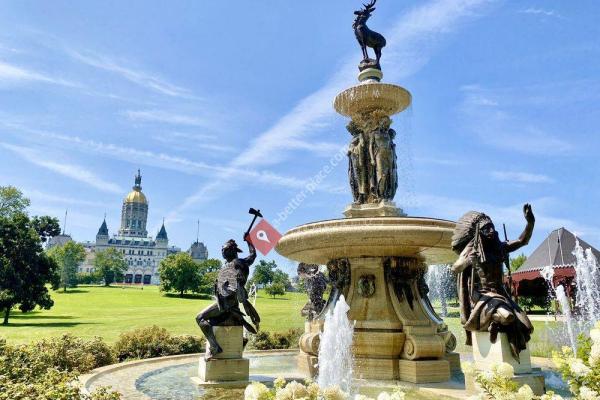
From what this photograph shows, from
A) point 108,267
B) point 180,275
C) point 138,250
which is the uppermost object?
point 138,250

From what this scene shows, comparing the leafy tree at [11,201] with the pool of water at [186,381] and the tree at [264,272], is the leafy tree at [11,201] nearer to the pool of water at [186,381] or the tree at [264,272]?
the tree at [264,272]

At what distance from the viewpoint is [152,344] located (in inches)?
438

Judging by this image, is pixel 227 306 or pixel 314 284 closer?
pixel 227 306

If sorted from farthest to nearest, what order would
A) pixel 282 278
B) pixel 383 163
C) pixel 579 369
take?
pixel 282 278, pixel 383 163, pixel 579 369

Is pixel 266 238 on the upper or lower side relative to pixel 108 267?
lower

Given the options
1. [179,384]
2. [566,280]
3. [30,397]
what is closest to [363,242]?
[179,384]

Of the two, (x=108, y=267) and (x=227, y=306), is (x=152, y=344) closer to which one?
(x=227, y=306)

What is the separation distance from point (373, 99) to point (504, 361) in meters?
7.16

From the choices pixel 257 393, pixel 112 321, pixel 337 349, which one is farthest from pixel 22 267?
pixel 257 393

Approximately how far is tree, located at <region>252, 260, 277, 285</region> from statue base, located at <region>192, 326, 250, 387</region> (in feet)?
209

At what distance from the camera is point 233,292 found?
7.18 m

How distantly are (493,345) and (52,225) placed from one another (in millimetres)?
56215

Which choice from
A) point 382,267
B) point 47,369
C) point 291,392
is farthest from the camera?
point 382,267

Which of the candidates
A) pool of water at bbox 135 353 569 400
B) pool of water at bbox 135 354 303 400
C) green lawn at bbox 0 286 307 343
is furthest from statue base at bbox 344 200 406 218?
green lawn at bbox 0 286 307 343
